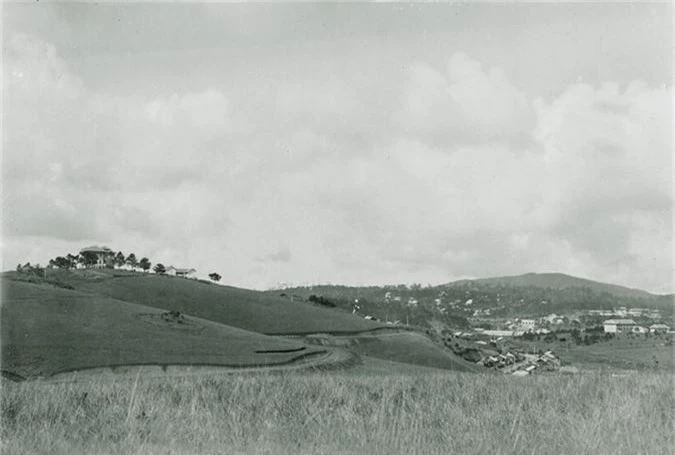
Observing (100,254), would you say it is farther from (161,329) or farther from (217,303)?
(161,329)

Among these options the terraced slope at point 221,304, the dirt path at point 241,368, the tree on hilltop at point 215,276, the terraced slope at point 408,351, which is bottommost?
the dirt path at point 241,368

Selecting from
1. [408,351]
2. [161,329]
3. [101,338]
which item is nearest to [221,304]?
[161,329]

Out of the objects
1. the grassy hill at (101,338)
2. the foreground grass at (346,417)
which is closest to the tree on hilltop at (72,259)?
the grassy hill at (101,338)

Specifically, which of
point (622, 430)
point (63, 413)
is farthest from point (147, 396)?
point (622, 430)

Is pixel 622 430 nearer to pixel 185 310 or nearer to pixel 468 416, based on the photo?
pixel 468 416

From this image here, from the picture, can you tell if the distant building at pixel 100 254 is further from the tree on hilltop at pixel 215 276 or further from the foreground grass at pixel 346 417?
the foreground grass at pixel 346 417

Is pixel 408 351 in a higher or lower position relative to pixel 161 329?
lower
